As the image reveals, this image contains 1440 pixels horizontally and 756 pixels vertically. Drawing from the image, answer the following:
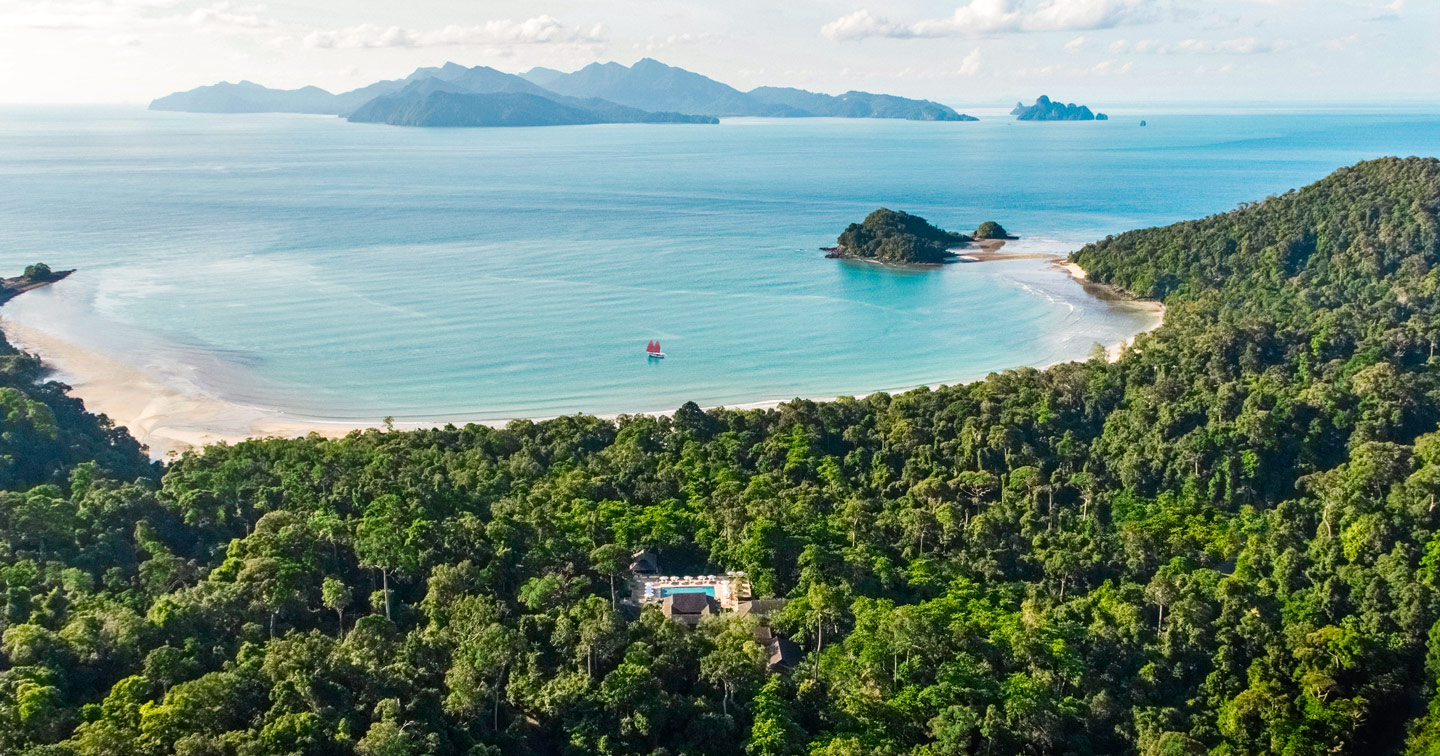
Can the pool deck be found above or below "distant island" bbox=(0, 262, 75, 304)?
below

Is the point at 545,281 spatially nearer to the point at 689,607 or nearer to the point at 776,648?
the point at 689,607

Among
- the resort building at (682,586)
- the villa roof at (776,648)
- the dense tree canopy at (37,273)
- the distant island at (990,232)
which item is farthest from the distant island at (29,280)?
the distant island at (990,232)

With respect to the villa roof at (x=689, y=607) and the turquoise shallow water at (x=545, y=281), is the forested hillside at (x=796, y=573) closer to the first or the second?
the villa roof at (x=689, y=607)

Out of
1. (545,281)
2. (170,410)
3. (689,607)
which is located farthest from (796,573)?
(545,281)

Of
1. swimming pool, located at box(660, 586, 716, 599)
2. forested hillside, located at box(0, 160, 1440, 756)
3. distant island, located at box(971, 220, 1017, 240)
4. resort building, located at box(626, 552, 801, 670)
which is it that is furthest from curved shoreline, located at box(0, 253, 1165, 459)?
distant island, located at box(971, 220, 1017, 240)

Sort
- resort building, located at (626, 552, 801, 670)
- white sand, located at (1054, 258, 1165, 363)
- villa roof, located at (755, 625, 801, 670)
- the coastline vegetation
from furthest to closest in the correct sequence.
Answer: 1. the coastline vegetation
2. white sand, located at (1054, 258, 1165, 363)
3. resort building, located at (626, 552, 801, 670)
4. villa roof, located at (755, 625, 801, 670)

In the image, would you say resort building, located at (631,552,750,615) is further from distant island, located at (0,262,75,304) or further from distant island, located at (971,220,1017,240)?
distant island, located at (971,220,1017,240)

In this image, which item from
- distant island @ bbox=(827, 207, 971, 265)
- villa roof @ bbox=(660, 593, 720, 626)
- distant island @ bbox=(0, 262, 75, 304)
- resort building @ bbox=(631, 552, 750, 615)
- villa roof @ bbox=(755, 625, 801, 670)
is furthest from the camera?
distant island @ bbox=(827, 207, 971, 265)
